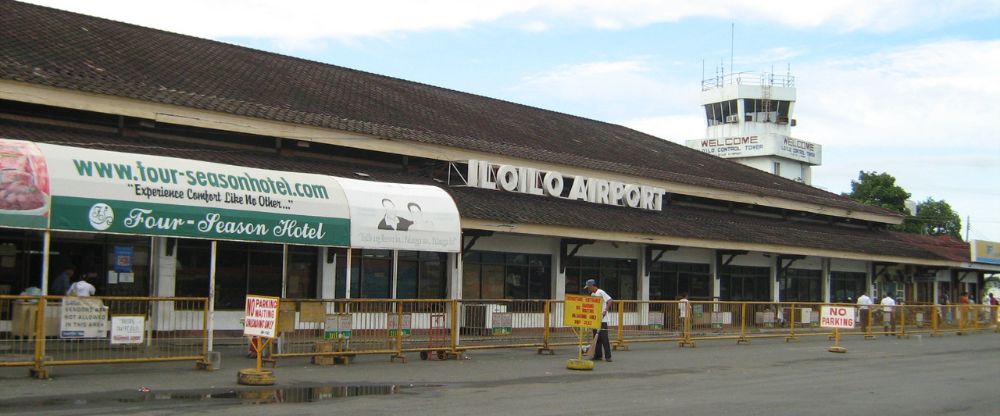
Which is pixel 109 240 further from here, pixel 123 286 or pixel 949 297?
pixel 949 297

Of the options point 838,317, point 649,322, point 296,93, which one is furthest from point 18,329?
point 838,317

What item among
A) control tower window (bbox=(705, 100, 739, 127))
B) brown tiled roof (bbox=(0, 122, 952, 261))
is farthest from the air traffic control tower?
brown tiled roof (bbox=(0, 122, 952, 261))

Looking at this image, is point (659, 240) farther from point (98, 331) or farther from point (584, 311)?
point (98, 331)

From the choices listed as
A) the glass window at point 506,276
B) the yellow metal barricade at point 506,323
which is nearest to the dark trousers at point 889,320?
the glass window at point 506,276

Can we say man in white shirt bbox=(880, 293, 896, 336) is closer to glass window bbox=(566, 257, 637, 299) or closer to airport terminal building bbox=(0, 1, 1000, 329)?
airport terminal building bbox=(0, 1, 1000, 329)

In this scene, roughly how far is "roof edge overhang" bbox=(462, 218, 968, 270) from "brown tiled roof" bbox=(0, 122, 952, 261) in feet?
0.44

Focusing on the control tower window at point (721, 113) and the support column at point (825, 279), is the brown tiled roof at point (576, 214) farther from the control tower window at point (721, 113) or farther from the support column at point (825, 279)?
the control tower window at point (721, 113)

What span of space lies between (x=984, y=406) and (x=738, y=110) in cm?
6006

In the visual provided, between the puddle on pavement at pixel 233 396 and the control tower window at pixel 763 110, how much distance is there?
6146 centimetres

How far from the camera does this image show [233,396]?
13.8 meters

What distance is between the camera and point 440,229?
71.0 ft

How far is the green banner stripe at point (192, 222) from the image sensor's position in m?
15.9

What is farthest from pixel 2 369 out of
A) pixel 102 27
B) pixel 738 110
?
pixel 738 110

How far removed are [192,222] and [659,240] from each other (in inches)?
671
